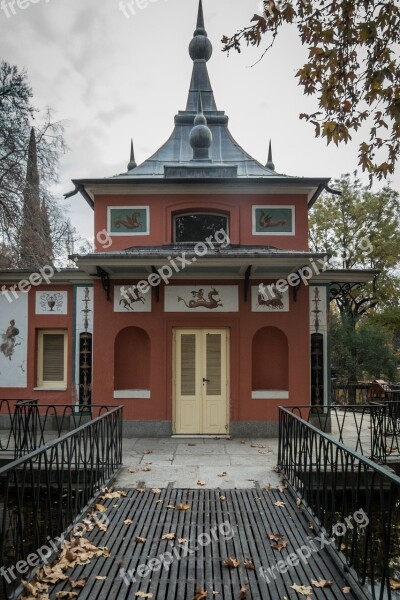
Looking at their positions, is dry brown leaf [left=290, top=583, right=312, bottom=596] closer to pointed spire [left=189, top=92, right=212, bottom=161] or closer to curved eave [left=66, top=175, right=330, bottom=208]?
curved eave [left=66, top=175, right=330, bottom=208]

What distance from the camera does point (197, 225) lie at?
13188 mm

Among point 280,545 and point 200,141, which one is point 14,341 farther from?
point 280,545

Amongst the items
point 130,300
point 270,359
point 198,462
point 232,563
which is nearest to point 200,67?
point 130,300

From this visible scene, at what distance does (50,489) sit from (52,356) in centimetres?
669

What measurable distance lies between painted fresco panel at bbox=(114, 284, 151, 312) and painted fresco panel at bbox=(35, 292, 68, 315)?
4.98 ft

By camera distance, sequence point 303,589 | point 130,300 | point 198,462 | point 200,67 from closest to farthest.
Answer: point 303,589 → point 198,462 → point 130,300 → point 200,67

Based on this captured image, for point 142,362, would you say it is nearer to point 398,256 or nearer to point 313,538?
point 313,538

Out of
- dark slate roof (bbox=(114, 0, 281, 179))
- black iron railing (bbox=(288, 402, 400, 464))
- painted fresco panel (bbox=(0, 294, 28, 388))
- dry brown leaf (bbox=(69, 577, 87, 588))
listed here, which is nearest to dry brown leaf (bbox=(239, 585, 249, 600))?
dry brown leaf (bbox=(69, 577, 87, 588))

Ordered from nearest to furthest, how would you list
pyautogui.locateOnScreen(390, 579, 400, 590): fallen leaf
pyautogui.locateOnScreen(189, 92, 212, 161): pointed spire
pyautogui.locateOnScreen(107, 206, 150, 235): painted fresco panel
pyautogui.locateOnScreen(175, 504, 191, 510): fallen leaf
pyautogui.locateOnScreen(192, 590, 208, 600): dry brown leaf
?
1. pyautogui.locateOnScreen(192, 590, 208, 600): dry brown leaf
2. pyautogui.locateOnScreen(390, 579, 400, 590): fallen leaf
3. pyautogui.locateOnScreen(175, 504, 191, 510): fallen leaf
4. pyautogui.locateOnScreen(107, 206, 150, 235): painted fresco panel
5. pyautogui.locateOnScreen(189, 92, 212, 161): pointed spire

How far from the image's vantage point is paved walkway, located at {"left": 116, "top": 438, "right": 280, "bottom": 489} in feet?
26.6

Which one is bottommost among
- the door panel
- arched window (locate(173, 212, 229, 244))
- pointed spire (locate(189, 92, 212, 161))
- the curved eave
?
the door panel

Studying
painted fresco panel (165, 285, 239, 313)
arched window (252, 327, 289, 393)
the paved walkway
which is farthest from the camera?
arched window (252, 327, 289, 393)

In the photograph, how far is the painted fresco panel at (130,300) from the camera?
40.5 feet

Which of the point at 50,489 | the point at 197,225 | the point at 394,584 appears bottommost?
the point at 394,584
